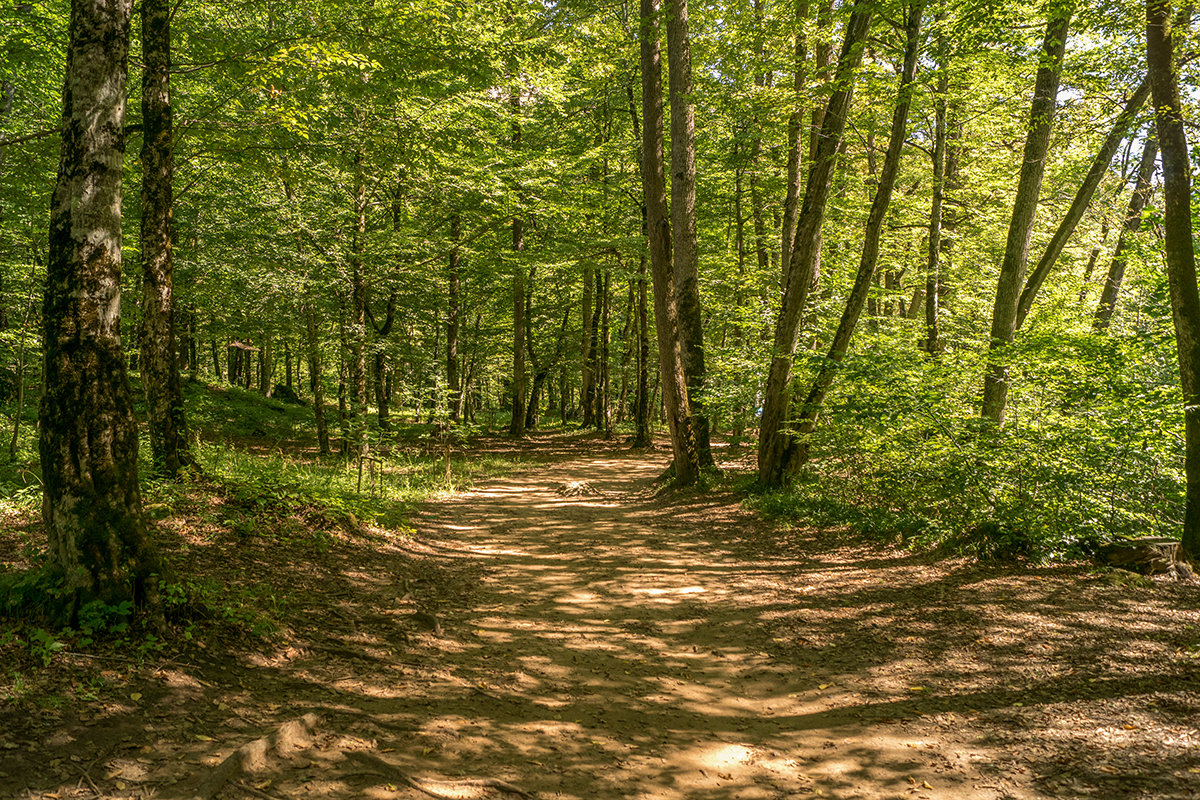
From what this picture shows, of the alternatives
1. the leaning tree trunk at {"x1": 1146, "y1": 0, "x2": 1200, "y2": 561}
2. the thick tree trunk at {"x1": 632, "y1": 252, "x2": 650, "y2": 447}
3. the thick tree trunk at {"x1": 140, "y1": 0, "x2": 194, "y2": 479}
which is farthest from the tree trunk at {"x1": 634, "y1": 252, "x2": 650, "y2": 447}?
the leaning tree trunk at {"x1": 1146, "y1": 0, "x2": 1200, "y2": 561}

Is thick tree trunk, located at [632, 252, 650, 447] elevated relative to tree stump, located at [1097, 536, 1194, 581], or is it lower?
elevated

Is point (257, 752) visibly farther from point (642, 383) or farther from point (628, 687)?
point (642, 383)

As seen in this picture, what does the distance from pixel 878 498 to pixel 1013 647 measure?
448cm

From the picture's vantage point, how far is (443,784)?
3318mm

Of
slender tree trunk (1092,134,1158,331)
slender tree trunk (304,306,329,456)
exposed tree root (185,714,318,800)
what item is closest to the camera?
exposed tree root (185,714,318,800)

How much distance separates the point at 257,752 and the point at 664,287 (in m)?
10.5

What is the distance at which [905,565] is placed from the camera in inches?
288

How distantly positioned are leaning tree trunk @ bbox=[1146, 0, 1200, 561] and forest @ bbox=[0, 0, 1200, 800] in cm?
3

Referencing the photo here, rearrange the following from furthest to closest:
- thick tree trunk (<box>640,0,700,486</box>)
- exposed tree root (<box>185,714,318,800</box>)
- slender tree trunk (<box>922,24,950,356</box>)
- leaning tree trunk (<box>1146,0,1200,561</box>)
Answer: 1. slender tree trunk (<box>922,24,950,356</box>)
2. thick tree trunk (<box>640,0,700,486</box>)
3. leaning tree trunk (<box>1146,0,1200,561</box>)
4. exposed tree root (<box>185,714,318,800</box>)

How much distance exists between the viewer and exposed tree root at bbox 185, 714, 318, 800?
9.28 feet

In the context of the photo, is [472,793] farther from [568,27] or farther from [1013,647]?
[568,27]

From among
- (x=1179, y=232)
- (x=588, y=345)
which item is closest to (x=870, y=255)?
(x=1179, y=232)

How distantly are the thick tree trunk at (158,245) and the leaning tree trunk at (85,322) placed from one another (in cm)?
→ 336

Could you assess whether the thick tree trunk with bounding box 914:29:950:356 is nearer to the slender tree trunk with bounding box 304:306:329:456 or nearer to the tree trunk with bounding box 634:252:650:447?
the tree trunk with bounding box 634:252:650:447
